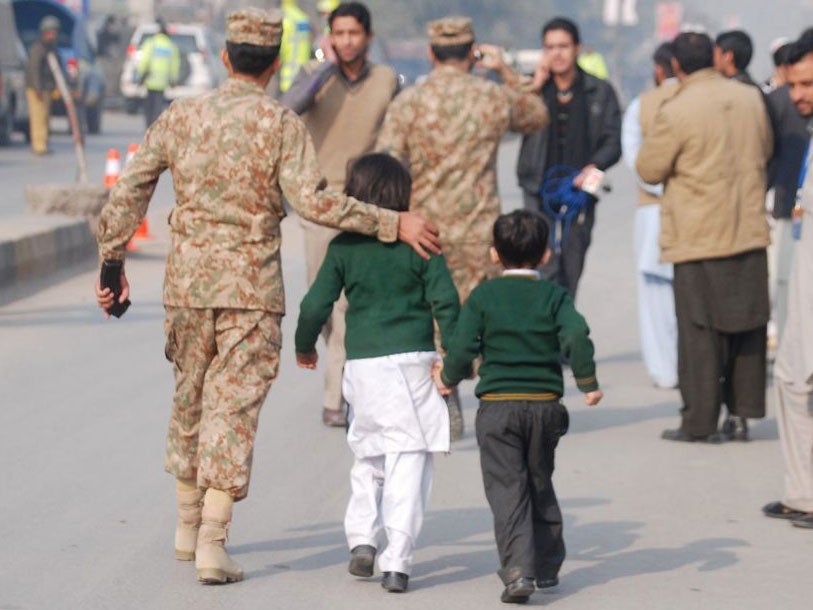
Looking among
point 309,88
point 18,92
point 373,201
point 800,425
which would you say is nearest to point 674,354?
point 309,88

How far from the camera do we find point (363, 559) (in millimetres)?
6336

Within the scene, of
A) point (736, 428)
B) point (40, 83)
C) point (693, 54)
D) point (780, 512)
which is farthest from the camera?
point (40, 83)

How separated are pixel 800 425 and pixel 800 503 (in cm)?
28

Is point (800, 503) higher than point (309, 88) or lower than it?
lower

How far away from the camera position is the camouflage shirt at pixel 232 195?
6.20 meters

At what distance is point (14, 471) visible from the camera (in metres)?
8.17

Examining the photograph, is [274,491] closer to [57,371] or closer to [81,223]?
[57,371]

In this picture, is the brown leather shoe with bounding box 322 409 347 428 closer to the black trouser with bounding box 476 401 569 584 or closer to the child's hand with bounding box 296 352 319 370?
the child's hand with bounding box 296 352 319 370

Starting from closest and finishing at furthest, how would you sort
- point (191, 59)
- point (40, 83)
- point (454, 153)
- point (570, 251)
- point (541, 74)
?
point (454, 153) → point (541, 74) → point (570, 251) → point (40, 83) → point (191, 59)

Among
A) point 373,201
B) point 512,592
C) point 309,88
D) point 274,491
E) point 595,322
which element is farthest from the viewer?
point 595,322

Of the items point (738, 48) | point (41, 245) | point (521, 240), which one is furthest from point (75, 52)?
point (521, 240)

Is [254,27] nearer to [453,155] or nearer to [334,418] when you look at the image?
[453,155]

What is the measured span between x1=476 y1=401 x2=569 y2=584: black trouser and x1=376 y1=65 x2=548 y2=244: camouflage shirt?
284cm

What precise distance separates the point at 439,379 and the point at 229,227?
2.55 ft
